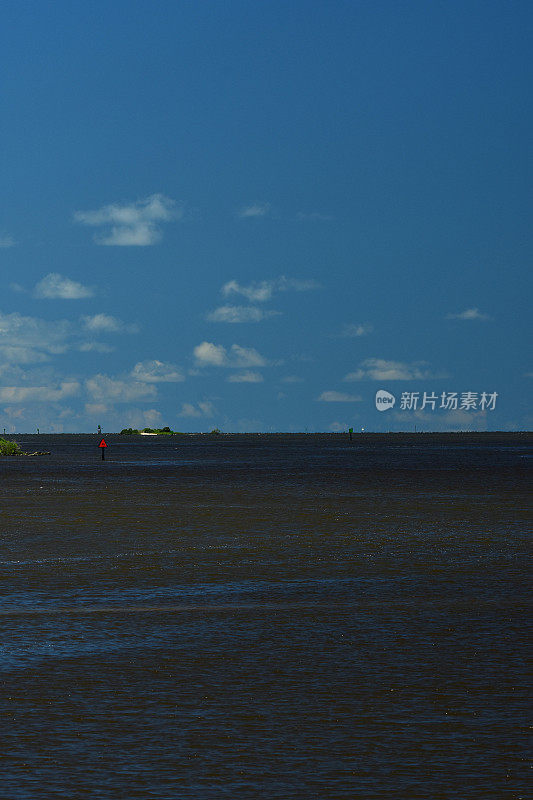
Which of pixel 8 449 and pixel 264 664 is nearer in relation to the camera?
pixel 264 664

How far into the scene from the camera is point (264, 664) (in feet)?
37.7

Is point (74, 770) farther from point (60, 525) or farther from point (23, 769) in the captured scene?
point (60, 525)

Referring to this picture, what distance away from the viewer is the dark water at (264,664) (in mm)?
7895

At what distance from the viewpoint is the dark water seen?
789cm

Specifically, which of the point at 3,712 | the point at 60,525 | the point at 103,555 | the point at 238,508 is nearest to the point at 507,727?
the point at 3,712

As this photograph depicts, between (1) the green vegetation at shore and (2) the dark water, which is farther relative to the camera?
(1) the green vegetation at shore

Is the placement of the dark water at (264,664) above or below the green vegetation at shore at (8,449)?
below

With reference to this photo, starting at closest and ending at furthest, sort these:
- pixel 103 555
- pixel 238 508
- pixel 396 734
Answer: pixel 396 734 → pixel 103 555 → pixel 238 508

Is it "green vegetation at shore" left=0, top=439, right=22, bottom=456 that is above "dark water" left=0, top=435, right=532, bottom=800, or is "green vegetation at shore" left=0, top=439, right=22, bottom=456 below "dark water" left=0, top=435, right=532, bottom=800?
Result: above

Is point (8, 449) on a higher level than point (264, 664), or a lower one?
higher

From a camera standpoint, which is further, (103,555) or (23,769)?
(103,555)

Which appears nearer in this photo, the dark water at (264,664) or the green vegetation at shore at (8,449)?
the dark water at (264,664)

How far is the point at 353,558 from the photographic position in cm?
2117

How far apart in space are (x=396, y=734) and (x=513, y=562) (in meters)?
12.0
